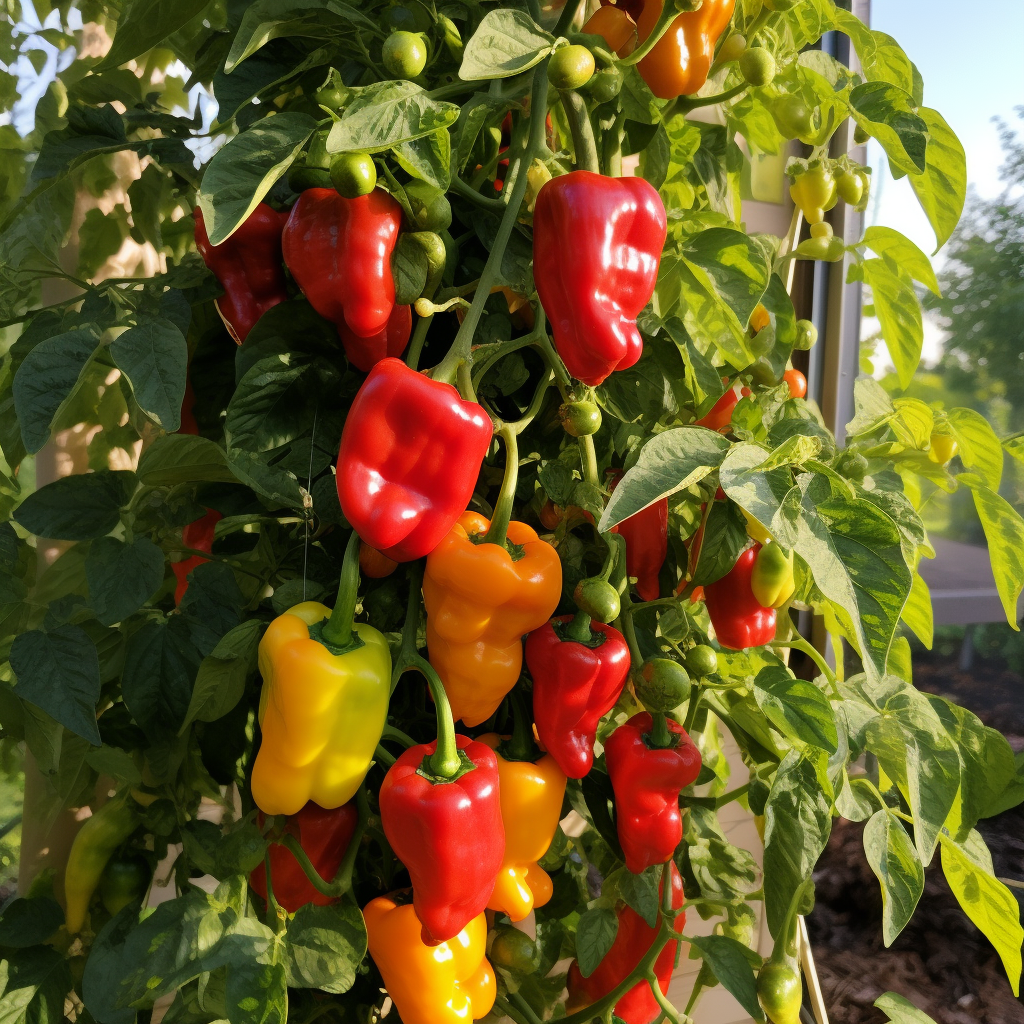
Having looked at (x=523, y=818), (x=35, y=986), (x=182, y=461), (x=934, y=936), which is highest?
(x=182, y=461)

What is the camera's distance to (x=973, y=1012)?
1259mm

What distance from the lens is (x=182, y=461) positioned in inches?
23.8

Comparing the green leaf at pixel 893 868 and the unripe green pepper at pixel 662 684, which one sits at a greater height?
the unripe green pepper at pixel 662 684

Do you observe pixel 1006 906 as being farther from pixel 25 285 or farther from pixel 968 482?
pixel 25 285

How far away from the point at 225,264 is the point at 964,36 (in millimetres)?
1127

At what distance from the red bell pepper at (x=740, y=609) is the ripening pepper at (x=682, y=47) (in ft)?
1.23

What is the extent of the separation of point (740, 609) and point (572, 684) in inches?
7.6

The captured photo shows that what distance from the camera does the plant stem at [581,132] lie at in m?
0.60

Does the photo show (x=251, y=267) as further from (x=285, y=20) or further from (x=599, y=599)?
(x=599, y=599)

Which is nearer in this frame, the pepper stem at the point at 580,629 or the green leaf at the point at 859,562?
the green leaf at the point at 859,562

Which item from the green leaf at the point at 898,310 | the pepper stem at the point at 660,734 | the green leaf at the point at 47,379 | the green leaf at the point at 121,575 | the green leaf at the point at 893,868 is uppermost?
the green leaf at the point at 898,310

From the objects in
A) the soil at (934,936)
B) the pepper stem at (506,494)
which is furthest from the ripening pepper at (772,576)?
the soil at (934,936)

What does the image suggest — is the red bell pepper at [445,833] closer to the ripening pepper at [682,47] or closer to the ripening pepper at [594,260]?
the ripening pepper at [594,260]

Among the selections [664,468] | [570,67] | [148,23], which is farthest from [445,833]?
[148,23]
